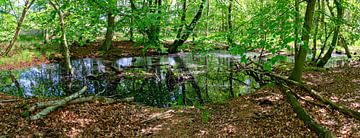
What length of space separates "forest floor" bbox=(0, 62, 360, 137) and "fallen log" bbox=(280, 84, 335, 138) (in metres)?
0.16

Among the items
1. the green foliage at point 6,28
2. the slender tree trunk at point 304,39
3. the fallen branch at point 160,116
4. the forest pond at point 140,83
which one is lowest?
the fallen branch at point 160,116

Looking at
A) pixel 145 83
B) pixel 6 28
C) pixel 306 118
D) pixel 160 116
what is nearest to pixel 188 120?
pixel 160 116

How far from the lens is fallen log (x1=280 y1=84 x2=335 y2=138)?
7043 mm

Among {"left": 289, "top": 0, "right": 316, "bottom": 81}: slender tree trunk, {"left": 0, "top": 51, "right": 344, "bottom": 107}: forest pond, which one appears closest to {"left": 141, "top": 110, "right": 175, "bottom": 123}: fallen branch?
{"left": 0, "top": 51, "right": 344, "bottom": 107}: forest pond

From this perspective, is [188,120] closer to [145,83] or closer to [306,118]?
[306,118]

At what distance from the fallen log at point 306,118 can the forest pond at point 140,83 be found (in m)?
3.94

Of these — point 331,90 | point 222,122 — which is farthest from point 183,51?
point 222,122

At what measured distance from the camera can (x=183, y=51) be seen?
34031mm

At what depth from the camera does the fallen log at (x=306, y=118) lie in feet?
23.1

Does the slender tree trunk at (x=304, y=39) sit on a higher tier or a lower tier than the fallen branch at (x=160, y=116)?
higher

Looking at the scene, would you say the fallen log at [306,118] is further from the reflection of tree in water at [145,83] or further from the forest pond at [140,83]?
the reflection of tree in water at [145,83]

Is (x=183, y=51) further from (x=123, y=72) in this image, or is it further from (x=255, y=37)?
(x=255, y=37)

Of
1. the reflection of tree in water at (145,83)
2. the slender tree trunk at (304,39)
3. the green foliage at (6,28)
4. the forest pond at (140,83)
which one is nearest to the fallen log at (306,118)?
the slender tree trunk at (304,39)

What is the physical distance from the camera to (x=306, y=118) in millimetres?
8164
